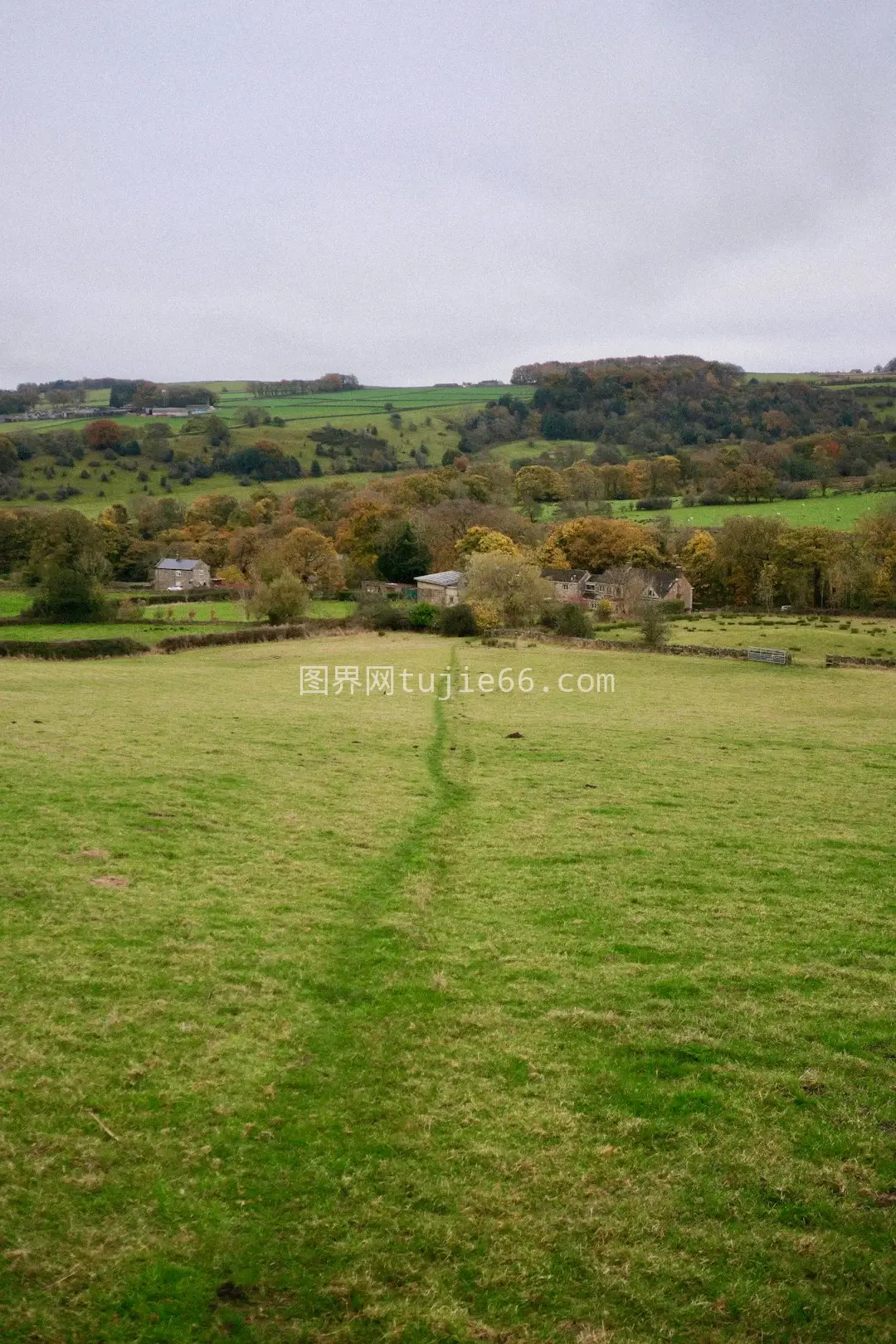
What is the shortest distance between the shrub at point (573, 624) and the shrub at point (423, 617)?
9.50 metres

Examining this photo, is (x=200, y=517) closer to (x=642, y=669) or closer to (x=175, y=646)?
(x=175, y=646)

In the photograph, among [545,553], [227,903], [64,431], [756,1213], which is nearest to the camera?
[756,1213]

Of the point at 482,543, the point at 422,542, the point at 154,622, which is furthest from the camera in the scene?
the point at 422,542

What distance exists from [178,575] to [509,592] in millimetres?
48300

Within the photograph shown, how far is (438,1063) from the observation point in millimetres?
8250

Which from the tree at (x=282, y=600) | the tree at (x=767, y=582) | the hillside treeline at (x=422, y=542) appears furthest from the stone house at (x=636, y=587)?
the tree at (x=282, y=600)

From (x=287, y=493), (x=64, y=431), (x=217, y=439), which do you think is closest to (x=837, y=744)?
(x=287, y=493)

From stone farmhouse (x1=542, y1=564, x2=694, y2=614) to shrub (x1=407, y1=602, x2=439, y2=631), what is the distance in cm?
1516

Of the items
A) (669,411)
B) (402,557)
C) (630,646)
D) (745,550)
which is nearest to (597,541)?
(745,550)

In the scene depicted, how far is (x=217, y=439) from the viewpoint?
15250cm

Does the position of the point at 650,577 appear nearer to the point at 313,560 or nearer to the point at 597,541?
the point at 597,541

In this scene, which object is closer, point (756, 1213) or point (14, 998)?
point (756, 1213)

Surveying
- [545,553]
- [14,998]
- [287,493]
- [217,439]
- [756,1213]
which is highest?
[217,439]

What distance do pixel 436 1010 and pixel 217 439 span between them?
6125 inches
